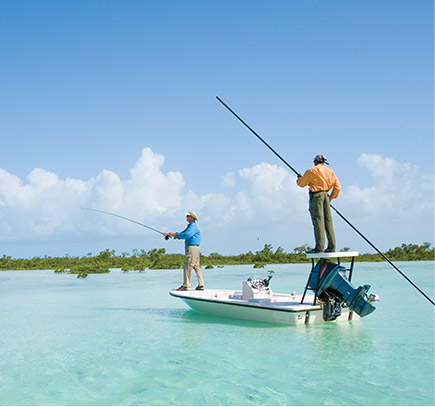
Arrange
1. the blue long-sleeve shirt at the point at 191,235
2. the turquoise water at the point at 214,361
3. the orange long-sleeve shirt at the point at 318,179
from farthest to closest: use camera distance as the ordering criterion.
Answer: the blue long-sleeve shirt at the point at 191,235, the orange long-sleeve shirt at the point at 318,179, the turquoise water at the point at 214,361

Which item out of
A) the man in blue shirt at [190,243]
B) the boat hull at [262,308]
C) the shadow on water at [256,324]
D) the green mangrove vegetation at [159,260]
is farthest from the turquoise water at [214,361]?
the green mangrove vegetation at [159,260]

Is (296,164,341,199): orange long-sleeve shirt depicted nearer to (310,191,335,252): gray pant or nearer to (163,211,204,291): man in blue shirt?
(310,191,335,252): gray pant

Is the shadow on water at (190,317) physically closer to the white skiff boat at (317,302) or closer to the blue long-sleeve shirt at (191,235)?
the white skiff boat at (317,302)

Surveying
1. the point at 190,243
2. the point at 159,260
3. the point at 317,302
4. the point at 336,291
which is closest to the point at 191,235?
the point at 190,243

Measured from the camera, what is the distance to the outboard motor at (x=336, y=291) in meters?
6.41

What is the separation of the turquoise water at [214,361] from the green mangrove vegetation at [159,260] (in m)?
22.7

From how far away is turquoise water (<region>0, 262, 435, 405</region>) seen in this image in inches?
168

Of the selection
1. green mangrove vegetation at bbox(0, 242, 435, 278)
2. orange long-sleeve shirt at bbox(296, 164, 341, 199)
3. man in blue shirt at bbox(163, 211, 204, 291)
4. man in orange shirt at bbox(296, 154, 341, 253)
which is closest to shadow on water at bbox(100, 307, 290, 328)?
man in blue shirt at bbox(163, 211, 204, 291)

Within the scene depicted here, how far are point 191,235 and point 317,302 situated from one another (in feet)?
10.4

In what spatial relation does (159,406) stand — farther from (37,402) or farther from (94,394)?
(37,402)

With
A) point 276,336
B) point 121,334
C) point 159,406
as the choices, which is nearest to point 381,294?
point 276,336

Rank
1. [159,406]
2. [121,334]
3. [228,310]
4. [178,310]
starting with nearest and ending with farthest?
[159,406] < [121,334] < [228,310] < [178,310]

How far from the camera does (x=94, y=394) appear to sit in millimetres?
4422

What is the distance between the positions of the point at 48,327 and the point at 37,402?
Result: 4428 millimetres
